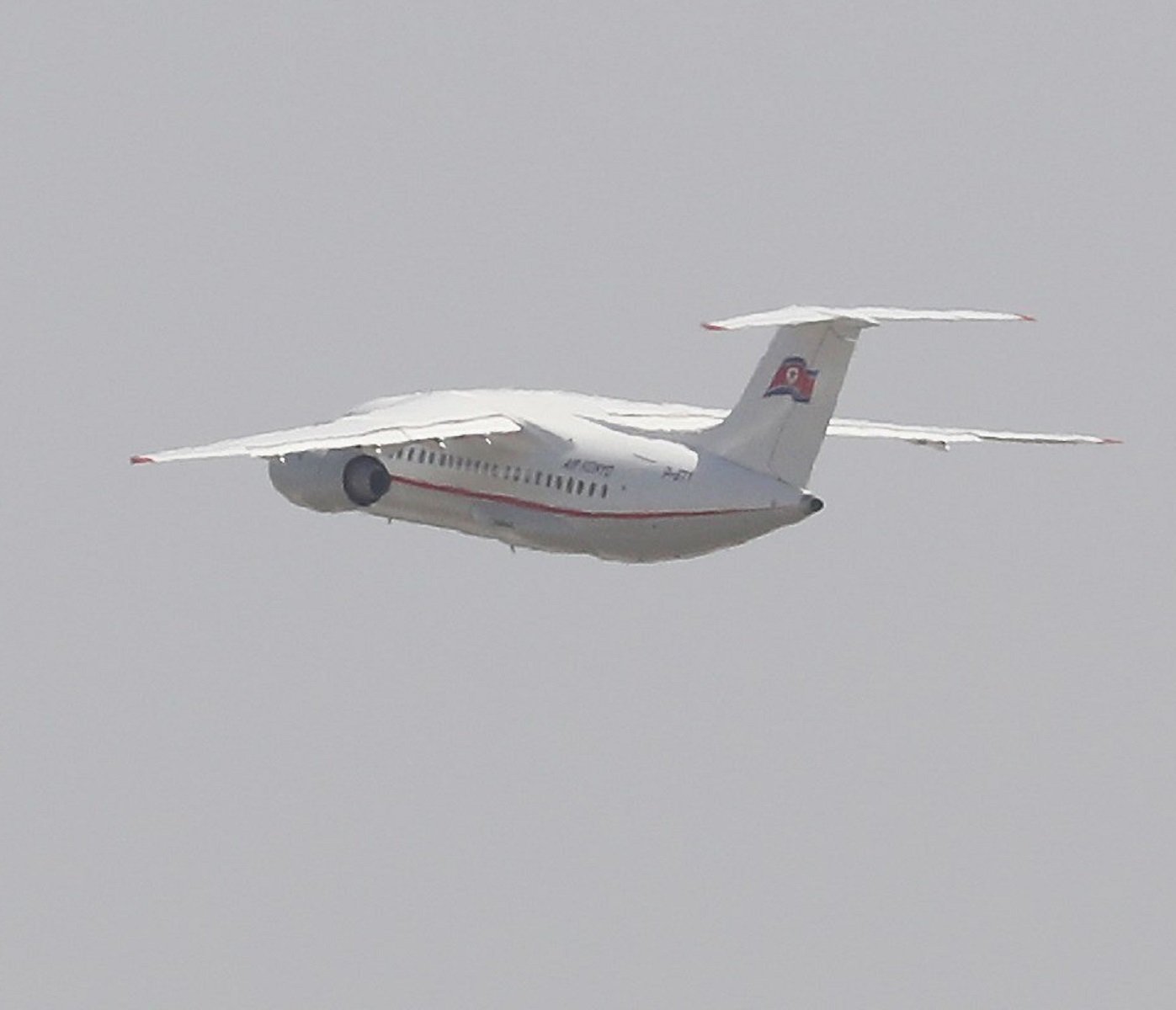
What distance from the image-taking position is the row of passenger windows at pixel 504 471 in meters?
85.9

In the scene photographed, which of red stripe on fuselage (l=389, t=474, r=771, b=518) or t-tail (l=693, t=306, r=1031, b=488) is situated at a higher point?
t-tail (l=693, t=306, r=1031, b=488)

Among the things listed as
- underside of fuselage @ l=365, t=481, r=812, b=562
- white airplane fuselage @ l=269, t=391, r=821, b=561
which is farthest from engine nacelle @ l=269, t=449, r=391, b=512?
underside of fuselage @ l=365, t=481, r=812, b=562

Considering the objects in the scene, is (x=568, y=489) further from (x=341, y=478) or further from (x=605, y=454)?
(x=341, y=478)

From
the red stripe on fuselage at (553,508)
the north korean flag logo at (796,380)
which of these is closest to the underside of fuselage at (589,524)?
the red stripe on fuselage at (553,508)

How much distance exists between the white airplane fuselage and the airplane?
0.06 feet

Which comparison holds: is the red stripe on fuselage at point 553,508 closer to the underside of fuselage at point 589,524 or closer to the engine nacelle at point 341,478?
the underside of fuselage at point 589,524

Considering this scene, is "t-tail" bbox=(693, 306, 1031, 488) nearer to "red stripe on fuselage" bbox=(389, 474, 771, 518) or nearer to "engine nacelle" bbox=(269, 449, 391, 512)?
"red stripe on fuselage" bbox=(389, 474, 771, 518)

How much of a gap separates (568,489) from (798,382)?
14.5ft

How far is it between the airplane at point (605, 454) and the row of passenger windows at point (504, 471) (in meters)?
0.02

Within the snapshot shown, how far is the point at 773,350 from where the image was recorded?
3300 inches

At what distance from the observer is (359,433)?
87.1m

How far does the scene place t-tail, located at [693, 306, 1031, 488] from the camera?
8319 centimetres

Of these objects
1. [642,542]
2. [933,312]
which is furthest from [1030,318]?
[642,542]

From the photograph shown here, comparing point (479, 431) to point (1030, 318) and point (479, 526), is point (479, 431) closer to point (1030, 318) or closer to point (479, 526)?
point (479, 526)
